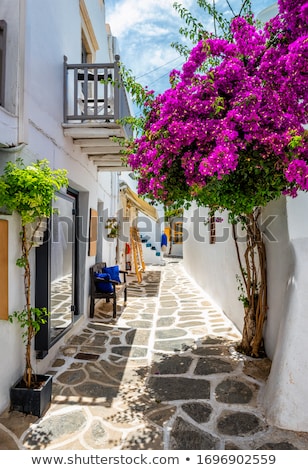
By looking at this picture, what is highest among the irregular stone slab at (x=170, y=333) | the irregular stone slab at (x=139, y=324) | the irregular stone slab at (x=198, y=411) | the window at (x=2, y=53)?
the window at (x=2, y=53)

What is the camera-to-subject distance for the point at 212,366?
16.5 ft

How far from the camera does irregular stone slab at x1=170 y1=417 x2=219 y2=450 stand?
311 centimetres

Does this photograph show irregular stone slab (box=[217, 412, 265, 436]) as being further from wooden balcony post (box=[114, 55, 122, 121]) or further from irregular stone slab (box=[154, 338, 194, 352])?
wooden balcony post (box=[114, 55, 122, 121])

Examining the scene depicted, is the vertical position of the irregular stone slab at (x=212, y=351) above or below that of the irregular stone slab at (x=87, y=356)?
below

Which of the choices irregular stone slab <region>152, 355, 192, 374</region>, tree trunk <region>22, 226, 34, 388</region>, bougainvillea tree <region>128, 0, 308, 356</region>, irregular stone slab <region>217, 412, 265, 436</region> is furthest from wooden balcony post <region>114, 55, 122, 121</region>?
irregular stone slab <region>217, 412, 265, 436</region>

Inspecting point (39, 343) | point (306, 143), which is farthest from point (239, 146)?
point (39, 343)

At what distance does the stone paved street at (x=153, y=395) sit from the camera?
322cm

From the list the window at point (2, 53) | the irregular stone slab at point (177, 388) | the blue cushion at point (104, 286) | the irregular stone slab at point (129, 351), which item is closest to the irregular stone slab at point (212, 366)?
the irregular stone slab at point (177, 388)

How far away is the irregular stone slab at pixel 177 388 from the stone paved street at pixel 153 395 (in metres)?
0.01

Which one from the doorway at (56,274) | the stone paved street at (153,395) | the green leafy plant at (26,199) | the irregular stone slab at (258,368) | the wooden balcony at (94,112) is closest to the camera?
the stone paved street at (153,395)

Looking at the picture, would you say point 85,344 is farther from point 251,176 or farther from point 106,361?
point 251,176

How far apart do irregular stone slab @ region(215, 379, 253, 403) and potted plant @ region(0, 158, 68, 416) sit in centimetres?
238

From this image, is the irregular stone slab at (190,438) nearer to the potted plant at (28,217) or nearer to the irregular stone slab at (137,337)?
the potted plant at (28,217)

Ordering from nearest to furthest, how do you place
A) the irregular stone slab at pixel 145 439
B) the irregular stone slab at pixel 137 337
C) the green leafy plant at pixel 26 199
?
1. the irregular stone slab at pixel 145 439
2. the green leafy plant at pixel 26 199
3. the irregular stone slab at pixel 137 337
